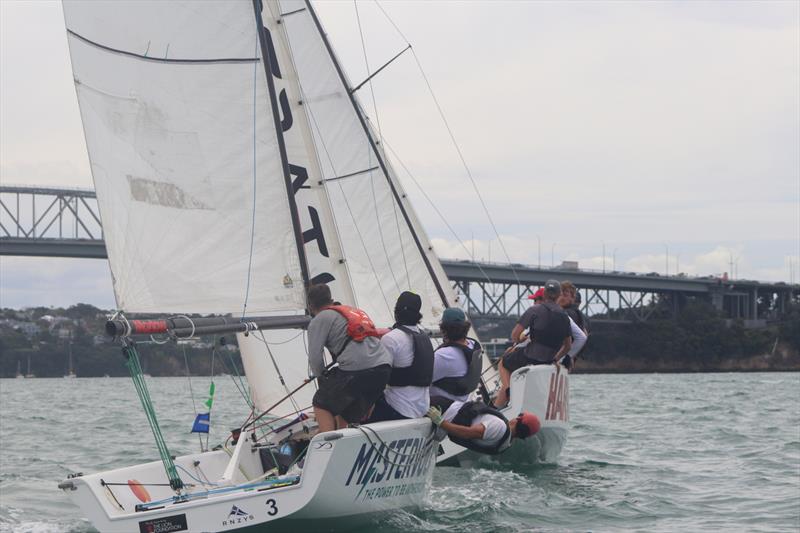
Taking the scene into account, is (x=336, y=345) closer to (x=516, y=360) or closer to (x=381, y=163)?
(x=516, y=360)

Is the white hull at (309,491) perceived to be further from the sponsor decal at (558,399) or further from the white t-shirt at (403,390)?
the sponsor decal at (558,399)

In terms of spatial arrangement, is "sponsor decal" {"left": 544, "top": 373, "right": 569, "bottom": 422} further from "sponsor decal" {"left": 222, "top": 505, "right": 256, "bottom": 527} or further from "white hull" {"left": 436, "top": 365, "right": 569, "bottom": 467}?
"sponsor decal" {"left": 222, "top": 505, "right": 256, "bottom": 527}

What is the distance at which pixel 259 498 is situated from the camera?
638 centimetres

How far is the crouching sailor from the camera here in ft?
24.4

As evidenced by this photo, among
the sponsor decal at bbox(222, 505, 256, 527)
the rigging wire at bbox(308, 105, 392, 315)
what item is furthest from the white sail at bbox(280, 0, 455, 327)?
the sponsor decal at bbox(222, 505, 256, 527)

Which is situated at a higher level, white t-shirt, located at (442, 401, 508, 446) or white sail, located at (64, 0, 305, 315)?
white sail, located at (64, 0, 305, 315)

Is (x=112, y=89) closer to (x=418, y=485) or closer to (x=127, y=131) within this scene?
(x=127, y=131)

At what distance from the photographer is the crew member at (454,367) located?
7.75m

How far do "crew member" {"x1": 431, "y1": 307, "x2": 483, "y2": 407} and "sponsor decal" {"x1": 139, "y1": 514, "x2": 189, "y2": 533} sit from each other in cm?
209

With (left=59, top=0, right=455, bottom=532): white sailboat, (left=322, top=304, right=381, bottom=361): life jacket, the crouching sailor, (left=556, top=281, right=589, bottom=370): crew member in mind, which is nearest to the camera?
(left=322, top=304, right=381, bottom=361): life jacket

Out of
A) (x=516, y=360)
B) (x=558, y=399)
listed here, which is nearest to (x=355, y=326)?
(x=516, y=360)

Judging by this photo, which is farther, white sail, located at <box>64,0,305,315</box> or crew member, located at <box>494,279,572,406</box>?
crew member, located at <box>494,279,572,406</box>

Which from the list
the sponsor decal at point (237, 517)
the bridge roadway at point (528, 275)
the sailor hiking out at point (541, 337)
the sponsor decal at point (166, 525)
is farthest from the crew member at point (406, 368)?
the bridge roadway at point (528, 275)

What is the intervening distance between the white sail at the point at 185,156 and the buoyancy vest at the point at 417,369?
1996 mm
